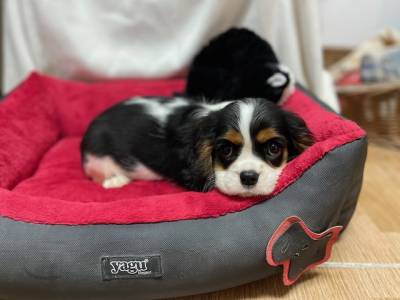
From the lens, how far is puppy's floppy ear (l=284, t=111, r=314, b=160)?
1.59 meters

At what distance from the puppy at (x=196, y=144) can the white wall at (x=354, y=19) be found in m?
2.21

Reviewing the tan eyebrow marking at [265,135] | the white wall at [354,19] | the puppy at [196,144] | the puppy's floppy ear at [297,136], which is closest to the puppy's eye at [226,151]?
the puppy at [196,144]

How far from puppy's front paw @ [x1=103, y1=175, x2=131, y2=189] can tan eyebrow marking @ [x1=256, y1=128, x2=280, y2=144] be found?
75 centimetres

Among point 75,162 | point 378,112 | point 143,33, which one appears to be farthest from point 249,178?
point 378,112

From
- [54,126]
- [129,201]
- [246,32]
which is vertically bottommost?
[54,126]

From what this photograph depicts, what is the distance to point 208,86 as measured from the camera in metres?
2.26

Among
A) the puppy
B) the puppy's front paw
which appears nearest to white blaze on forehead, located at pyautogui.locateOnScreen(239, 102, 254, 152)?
the puppy

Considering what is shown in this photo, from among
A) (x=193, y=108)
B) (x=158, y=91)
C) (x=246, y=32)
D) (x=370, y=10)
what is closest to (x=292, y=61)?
(x=246, y=32)

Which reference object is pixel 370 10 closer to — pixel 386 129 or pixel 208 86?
pixel 386 129

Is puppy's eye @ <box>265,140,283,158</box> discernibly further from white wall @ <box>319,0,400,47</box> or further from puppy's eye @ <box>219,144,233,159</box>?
white wall @ <box>319,0,400,47</box>

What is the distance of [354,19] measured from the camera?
3744 mm

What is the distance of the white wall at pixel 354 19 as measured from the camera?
12.1 ft

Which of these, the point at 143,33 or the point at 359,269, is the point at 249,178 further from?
the point at 143,33

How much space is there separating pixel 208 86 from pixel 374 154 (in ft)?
3.97
